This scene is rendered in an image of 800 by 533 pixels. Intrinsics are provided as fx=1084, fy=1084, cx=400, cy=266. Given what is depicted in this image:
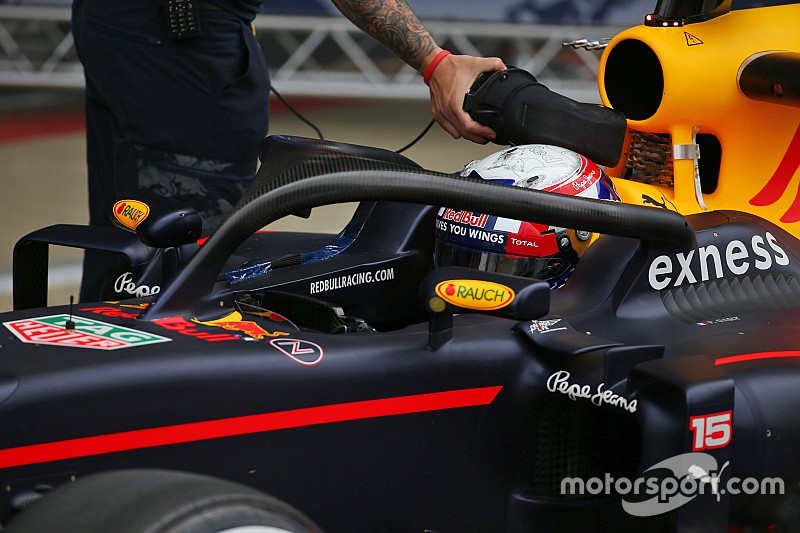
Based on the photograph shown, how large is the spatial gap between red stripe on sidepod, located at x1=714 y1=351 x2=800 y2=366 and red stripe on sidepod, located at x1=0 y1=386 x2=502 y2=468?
1.17 ft

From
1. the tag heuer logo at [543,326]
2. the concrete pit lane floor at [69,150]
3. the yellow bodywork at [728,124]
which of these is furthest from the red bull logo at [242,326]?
the concrete pit lane floor at [69,150]

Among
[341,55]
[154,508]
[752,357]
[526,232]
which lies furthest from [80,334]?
[341,55]

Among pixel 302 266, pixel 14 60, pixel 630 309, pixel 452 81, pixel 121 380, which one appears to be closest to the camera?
pixel 121 380

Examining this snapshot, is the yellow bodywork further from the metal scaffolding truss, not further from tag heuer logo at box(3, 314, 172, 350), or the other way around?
the metal scaffolding truss

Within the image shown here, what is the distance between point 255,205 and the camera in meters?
1.48

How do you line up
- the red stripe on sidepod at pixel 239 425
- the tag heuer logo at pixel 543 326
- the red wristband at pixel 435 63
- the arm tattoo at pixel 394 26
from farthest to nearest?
the arm tattoo at pixel 394 26 → the red wristband at pixel 435 63 → the tag heuer logo at pixel 543 326 → the red stripe on sidepod at pixel 239 425

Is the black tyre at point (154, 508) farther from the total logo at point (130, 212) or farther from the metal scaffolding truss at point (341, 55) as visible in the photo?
the metal scaffolding truss at point (341, 55)

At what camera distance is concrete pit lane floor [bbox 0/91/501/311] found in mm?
5027

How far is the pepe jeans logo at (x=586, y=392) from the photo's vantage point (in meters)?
1.52

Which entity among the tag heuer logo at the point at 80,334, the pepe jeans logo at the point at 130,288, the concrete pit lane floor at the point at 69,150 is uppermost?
the tag heuer logo at the point at 80,334

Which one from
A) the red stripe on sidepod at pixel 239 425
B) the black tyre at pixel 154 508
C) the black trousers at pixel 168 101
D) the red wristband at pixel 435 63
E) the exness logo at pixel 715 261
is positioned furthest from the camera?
the black trousers at pixel 168 101

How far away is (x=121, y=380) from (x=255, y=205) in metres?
0.30

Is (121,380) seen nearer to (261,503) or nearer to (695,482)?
(261,503)

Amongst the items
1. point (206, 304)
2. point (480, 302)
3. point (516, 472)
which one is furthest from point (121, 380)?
point (516, 472)
